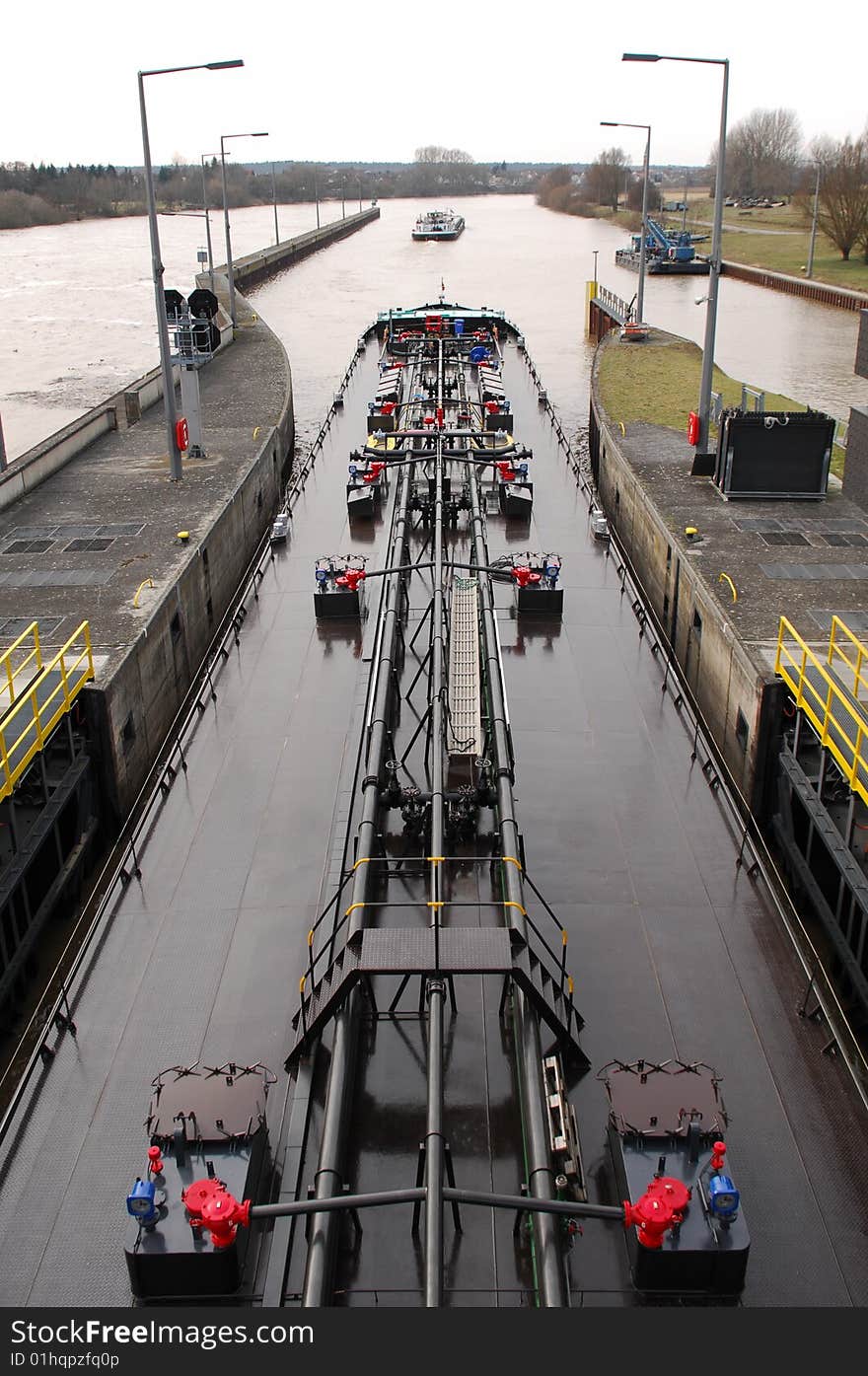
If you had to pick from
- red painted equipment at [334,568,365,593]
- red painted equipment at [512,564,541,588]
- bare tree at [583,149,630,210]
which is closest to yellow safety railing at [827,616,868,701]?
red painted equipment at [512,564,541,588]

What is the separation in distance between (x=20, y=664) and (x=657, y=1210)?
1125cm

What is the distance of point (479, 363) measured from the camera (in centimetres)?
3934

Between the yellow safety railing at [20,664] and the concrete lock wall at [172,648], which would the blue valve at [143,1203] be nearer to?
the yellow safety railing at [20,664]

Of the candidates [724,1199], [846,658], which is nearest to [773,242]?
[846,658]

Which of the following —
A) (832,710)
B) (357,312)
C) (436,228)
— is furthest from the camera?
(436,228)

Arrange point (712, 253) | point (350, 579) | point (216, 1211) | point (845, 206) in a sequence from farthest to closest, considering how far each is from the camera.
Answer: point (845, 206) < point (712, 253) < point (350, 579) < point (216, 1211)

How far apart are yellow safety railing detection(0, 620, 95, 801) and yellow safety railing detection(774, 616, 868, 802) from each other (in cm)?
827

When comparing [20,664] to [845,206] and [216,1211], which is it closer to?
[216,1211]

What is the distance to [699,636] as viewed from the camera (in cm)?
1817

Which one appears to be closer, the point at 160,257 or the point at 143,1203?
the point at 143,1203

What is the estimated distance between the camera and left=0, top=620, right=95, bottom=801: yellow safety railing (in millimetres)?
11891

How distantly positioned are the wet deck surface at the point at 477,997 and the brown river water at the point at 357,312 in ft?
88.6

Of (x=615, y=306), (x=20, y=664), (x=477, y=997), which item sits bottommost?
(x=477, y=997)

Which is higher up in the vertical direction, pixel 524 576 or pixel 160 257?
pixel 160 257
